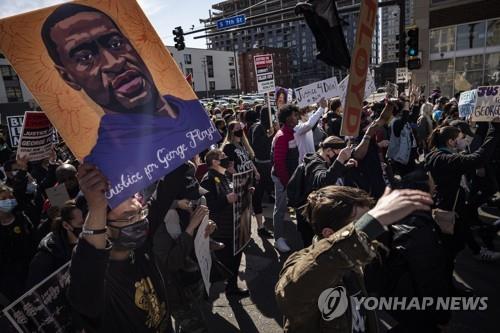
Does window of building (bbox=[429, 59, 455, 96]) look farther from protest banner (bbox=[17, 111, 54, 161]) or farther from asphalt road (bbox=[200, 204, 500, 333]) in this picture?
protest banner (bbox=[17, 111, 54, 161])

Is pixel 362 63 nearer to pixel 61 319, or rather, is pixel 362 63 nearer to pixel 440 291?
pixel 440 291

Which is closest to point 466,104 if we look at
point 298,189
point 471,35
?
Answer: point 298,189

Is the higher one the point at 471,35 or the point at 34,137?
the point at 471,35

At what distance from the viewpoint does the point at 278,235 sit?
545 centimetres

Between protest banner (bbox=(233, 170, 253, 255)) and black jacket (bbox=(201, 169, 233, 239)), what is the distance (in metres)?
0.08

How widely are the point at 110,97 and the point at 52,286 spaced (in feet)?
3.64

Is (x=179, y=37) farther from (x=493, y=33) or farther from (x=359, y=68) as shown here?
(x=493, y=33)

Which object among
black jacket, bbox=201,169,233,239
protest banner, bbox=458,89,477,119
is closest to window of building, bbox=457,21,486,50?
protest banner, bbox=458,89,477,119

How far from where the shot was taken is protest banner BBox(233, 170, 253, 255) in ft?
13.1

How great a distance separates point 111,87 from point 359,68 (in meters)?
1.82

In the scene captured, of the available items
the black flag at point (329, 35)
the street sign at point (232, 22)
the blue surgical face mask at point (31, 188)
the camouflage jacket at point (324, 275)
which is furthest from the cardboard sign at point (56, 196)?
the street sign at point (232, 22)

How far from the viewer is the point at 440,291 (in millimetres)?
2434

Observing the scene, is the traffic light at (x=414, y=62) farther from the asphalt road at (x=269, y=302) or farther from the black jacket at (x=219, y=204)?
the black jacket at (x=219, y=204)

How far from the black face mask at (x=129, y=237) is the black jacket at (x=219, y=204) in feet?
6.62
